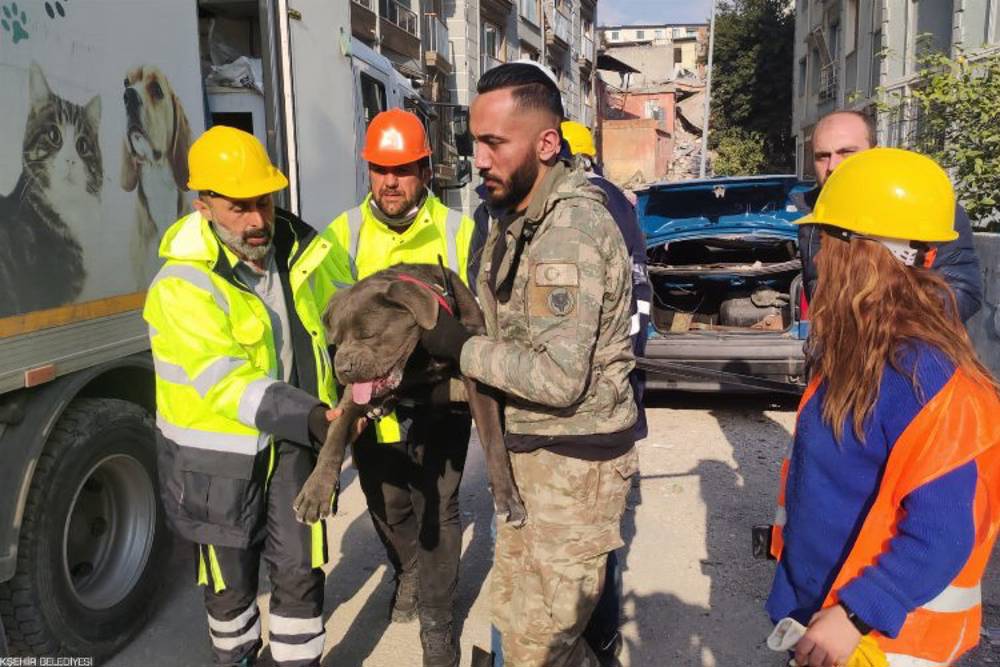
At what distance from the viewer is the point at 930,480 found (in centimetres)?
153

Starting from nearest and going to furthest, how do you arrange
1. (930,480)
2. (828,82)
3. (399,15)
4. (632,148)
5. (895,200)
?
1. (930,480)
2. (895,200)
3. (399,15)
4. (828,82)
5. (632,148)

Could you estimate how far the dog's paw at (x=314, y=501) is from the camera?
2.33m

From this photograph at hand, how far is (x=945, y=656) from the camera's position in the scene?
1.63 metres

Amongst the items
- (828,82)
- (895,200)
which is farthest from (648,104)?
(895,200)

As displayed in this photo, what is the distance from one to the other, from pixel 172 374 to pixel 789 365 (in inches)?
216

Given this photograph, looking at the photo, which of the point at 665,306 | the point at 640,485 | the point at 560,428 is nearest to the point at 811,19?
the point at 665,306

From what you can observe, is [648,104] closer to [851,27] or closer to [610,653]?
[851,27]

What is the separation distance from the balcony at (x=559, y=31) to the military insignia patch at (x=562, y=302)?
3476 cm

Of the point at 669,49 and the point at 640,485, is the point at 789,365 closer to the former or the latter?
the point at 640,485

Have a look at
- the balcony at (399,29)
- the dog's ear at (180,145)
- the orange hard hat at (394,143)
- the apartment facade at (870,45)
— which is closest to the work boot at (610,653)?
the orange hard hat at (394,143)

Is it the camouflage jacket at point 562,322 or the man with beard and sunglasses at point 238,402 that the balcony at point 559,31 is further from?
the camouflage jacket at point 562,322

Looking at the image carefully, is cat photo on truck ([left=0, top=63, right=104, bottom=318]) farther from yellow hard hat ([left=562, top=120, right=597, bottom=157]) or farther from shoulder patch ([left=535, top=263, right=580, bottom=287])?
yellow hard hat ([left=562, top=120, right=597, bottom=157])

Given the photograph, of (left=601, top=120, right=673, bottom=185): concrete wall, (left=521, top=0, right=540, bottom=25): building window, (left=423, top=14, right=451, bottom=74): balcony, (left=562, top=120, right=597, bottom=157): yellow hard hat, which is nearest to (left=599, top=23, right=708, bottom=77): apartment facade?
(left=601, top=120, right=673, bottom=185): concrete wall

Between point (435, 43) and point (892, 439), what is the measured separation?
23.0m
